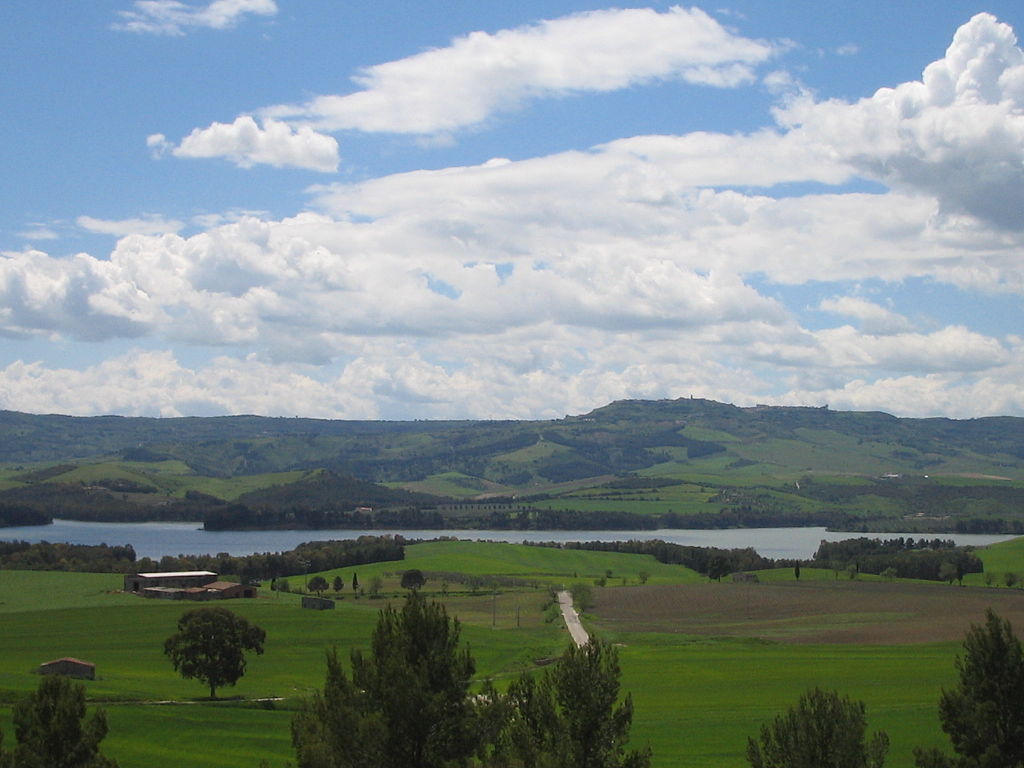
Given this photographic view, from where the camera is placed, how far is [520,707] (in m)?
29.5

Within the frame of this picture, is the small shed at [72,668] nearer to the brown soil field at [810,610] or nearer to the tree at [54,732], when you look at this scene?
the tree at [54,732]

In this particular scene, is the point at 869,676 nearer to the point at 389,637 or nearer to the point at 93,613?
the point at 389,637

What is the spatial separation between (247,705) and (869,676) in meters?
35.9

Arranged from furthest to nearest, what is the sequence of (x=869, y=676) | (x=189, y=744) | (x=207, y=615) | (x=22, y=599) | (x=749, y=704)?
(x=22, y=599)
(x=207, y=615)
(x=869, y=676)
(x=749, y=704)
(x=189, y=744)

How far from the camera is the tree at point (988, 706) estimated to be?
1246 inches

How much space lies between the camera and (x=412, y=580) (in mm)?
147875

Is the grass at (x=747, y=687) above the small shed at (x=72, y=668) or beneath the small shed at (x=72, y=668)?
beneath

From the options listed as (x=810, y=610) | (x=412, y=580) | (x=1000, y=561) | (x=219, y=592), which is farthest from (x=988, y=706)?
(x=1000, y=561)

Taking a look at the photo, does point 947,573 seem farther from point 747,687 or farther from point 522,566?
point 747,687

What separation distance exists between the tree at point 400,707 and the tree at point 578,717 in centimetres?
130

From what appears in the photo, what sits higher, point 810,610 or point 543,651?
point 543,651

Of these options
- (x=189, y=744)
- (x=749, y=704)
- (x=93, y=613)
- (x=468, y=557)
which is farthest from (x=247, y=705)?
(x=468, y=557)

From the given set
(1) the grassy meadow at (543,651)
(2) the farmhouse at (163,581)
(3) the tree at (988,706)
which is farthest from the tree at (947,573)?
(3) the tree at (988,706)

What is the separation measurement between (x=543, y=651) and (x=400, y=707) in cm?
5878
